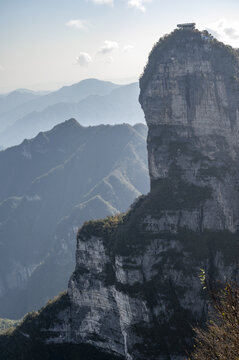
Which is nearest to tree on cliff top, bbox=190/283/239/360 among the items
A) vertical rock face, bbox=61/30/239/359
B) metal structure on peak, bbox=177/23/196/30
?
vertical rock face, bbox=61/30/239/359

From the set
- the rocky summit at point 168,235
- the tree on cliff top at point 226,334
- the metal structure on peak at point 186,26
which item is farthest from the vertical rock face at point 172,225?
the tree on cliff top at point 226,334

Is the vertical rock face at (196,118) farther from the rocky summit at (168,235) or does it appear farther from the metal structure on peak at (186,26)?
the metal structure on peak at (186,26)

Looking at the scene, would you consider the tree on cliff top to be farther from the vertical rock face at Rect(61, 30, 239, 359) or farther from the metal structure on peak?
the metal structure on peak

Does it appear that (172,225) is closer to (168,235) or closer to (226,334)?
(168,235)

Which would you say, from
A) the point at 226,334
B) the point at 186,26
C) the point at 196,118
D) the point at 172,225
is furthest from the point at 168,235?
the point at 226,334

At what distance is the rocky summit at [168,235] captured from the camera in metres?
49.9

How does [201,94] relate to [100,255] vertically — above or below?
above

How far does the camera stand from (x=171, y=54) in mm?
57812

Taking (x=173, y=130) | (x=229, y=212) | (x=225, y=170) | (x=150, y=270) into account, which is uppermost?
(x=173, y=130)

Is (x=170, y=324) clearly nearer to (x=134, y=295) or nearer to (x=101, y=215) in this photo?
(x=134, y=295)

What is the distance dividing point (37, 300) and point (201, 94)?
10979 centimetres

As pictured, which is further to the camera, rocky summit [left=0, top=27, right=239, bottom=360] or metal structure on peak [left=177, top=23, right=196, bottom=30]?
metal structure on peak [left=177, top=23, right=196, bottom=30]

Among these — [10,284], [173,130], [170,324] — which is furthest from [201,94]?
[10,284]

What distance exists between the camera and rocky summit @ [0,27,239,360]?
164 ft
